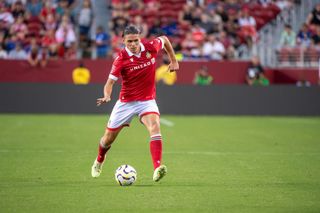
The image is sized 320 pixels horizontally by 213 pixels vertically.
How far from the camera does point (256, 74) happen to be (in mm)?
26250

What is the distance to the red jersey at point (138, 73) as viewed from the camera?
10150mm

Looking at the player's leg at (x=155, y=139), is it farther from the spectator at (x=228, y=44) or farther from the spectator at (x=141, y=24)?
the spectator at (x=228, y=44)

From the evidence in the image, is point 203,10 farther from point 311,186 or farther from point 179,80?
point 311,186

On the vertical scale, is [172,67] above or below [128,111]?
above

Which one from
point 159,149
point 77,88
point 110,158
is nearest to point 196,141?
point 110,158

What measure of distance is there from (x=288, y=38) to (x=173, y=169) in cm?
1734

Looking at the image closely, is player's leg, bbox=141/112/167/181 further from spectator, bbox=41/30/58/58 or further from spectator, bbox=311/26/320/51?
spectator, bbox=311/26/320/51

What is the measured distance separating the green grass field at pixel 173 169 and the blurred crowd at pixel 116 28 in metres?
6.43

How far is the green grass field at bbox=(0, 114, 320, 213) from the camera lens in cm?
822

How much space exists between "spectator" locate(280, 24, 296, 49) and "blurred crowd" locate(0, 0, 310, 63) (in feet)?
1.28

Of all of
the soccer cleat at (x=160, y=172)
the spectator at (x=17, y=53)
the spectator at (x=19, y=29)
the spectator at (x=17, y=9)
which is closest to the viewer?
the soccer cleat at (x=160, y=172)

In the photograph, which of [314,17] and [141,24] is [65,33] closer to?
[141,24]

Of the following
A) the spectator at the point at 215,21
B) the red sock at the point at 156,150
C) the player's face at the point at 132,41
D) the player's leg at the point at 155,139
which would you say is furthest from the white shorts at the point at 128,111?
the spectator at the point at 215,21

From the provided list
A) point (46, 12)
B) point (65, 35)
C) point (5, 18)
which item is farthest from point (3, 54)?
point (46, 12)
